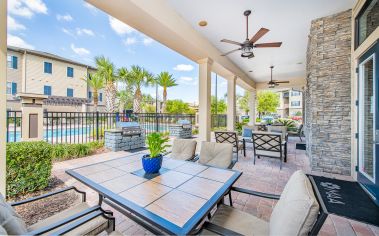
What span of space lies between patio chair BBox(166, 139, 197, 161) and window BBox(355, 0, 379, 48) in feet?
11.5

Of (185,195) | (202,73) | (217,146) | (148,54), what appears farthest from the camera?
(148,54)

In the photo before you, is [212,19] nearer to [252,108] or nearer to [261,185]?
[261,185]

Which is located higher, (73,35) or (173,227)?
(73,35)

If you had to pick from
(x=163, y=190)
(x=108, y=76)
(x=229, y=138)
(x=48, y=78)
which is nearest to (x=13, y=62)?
(x=48, y=78)

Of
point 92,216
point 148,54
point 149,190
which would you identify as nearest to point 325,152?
point 149,190

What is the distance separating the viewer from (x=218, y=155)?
101 inches

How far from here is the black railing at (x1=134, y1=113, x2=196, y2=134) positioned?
23.4ft

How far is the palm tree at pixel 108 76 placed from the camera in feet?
32.4

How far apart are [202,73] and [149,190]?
4.22 m

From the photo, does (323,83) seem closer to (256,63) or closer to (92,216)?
(256,63)

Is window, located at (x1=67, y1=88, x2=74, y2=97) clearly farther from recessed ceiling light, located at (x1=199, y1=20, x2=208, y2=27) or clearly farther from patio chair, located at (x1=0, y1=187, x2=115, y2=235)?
patio chair, located at (x1=0, y1=187, x2=115, y2=235)

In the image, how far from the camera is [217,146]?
2.60m

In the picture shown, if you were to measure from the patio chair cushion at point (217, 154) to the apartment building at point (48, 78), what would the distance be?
1327 centimetres

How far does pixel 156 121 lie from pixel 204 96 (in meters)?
3.21
